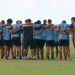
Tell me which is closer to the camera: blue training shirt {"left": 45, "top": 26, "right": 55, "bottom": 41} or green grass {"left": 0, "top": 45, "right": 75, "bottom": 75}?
green grass {"left": 0, "top": 45, "right": 75, "bottom": 75}

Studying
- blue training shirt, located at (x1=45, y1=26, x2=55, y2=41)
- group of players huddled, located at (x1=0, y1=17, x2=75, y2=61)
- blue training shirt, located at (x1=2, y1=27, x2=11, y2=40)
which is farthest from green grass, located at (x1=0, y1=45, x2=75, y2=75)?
blue training shirt, located at (x1=2, y1=27, x2=11, y2=40)

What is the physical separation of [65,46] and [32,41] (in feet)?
5.45

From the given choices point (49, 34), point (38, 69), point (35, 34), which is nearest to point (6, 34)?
point (35, 34)

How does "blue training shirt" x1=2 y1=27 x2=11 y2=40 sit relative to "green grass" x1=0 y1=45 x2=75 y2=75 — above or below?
above

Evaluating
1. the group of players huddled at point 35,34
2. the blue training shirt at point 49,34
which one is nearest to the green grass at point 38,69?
the group of players huddled at point 35,34

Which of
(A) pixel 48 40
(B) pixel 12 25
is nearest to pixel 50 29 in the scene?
(A) pixel 48 40

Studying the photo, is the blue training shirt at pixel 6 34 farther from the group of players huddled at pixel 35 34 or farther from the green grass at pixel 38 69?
the green grass at pixel 38 69

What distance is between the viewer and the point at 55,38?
13.9m

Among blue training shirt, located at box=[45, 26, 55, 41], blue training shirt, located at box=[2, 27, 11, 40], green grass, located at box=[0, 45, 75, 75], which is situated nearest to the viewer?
green grass, located at box=[0, 45, 75, 75]

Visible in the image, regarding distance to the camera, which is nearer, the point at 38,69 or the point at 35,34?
the point at 38,69

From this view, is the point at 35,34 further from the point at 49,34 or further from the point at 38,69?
the point at 38,69

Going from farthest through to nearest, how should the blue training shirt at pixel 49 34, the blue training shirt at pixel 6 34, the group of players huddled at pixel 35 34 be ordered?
1. the blue training shirt at pixel 6 34
2. the blue training shirt at pixel 49 34
3. the group of players huddled at pixel 35 34

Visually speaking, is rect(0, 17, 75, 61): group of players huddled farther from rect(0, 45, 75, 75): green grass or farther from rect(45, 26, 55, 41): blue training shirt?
rect(0, 45, 75, 75): green grass

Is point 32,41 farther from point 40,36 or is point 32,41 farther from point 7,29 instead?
point 7,29
